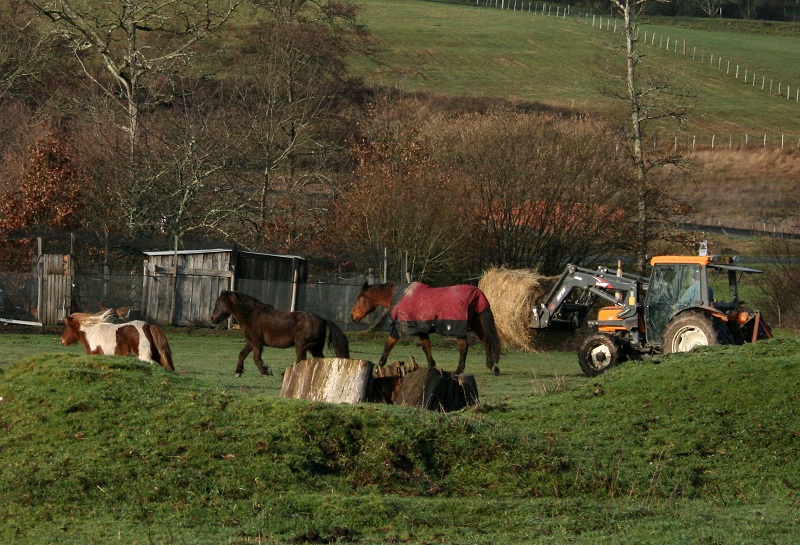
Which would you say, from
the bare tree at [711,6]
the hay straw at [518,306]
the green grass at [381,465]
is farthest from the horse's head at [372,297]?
the bare tree at [711,6]

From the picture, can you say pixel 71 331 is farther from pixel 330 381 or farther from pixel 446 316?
pixel 446 316

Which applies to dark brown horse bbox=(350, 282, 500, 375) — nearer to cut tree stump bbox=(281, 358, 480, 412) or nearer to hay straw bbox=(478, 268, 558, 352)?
cut tree stump bbox=(281, 358, 480, 412)

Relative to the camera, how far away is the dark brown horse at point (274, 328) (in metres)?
19.8

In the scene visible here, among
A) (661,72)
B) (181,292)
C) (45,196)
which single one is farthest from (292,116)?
(661,72)

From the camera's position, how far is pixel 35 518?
376 inches

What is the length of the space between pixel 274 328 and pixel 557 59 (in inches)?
3736

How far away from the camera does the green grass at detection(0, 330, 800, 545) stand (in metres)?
9.55

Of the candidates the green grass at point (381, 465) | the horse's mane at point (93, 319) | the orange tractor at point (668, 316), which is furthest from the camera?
the orange tractor at point (668, 316)

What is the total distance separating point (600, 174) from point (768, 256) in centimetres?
850

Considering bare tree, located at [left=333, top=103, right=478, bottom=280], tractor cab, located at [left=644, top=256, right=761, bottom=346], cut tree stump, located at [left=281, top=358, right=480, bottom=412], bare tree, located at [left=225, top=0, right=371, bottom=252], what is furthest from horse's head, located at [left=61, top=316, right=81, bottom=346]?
bare tree, located at [left=225, top=0, right=371, bottom=252]

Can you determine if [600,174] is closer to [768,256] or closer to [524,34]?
[768,256]

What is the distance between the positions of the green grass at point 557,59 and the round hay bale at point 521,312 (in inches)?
2121

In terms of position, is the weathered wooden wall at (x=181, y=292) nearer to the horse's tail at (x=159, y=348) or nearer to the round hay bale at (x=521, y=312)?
the round hay bale at (x=521, y=312)

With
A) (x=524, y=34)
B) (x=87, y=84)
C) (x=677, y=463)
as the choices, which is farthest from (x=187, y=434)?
(x=524, y=34)
